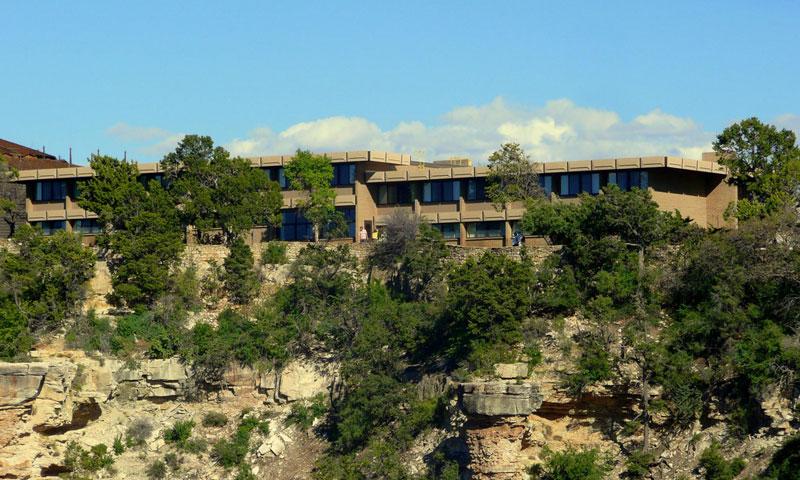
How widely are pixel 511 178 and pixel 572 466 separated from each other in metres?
20.6

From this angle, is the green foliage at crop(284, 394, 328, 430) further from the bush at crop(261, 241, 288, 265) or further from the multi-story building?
the multi-story building

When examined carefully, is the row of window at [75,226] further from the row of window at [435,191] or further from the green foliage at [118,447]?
the green foliage at [118,447]

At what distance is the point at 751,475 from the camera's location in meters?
55.5

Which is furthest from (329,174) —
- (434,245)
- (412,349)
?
(412,349)

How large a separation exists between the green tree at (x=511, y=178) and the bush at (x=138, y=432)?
1744cm

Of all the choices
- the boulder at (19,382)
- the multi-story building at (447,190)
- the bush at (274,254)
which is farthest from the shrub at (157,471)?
the multi-story building at (447,190)

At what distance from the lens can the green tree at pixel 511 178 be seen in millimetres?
76125

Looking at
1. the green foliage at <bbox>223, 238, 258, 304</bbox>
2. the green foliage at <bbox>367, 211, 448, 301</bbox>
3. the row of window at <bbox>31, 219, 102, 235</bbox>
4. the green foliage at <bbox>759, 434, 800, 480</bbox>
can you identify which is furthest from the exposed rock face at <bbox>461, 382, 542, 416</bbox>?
the row of window at <bbox>31, 219, 102, 235</bbox>

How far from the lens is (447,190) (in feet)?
259

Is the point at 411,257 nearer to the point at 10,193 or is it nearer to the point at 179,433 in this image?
the point at 179,433

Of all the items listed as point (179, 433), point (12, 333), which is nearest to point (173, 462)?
point (179, 433)

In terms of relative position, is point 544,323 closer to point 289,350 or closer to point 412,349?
point 412,349

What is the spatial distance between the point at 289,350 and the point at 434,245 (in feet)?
23.2

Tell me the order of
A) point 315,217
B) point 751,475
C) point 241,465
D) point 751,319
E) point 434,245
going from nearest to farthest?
point 751,475 → point 751,319 → point 241,465 → point 434,245 → point 315,217
